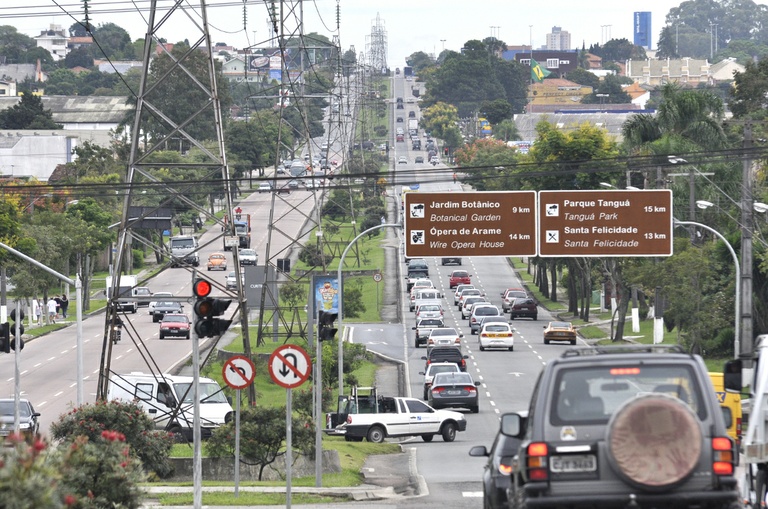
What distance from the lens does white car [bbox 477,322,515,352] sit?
61.5 m

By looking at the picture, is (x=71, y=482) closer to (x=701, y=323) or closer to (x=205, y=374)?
(x=205, y=374)

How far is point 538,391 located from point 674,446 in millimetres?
1549

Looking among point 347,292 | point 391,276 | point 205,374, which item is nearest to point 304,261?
point 391,276

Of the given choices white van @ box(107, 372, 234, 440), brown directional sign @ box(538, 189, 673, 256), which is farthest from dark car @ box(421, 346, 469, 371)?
brown directional sign @ box(538, 189, 673, 256)

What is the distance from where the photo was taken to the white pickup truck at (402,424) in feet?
119

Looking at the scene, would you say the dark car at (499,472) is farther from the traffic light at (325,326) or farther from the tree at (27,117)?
the tree at (27,117)

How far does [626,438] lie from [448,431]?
24.8m

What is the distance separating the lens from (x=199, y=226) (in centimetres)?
11900

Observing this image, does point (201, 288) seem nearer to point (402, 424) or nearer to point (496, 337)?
point (402, 424)

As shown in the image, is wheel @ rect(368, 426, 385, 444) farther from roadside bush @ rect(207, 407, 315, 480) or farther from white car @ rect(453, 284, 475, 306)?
white car @ rect(453, 284, 475, 306)

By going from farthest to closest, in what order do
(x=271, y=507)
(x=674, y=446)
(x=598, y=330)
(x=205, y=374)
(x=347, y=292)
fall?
(x=347, y=292), (x=598, y=330), (x=205, y=374), (x=271, y=507), (x=674, y=446)

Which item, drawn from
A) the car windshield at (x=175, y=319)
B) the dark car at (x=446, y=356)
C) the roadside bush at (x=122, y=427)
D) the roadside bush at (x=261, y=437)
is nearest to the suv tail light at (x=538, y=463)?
the roadside bush at (x=122, y=427)

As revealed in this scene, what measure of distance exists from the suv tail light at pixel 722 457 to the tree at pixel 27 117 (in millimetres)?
154611

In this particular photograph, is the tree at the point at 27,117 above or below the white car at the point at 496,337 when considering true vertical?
above
